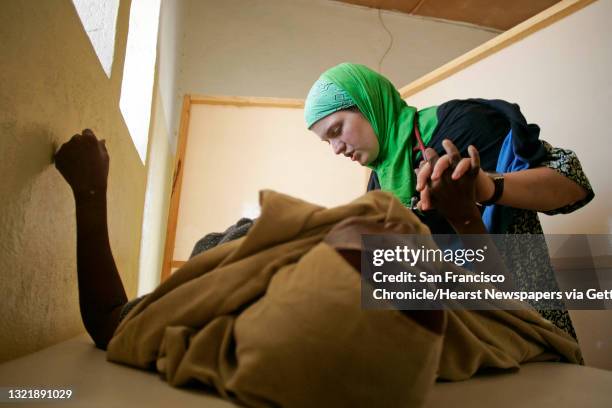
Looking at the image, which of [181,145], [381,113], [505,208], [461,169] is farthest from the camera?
[181,145]

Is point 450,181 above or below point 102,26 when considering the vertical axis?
below

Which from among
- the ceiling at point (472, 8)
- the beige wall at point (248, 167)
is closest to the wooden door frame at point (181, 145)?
the beige wall at point (248, 167)

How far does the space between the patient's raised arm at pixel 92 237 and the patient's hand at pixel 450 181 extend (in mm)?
501

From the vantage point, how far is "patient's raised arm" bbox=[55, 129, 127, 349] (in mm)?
644

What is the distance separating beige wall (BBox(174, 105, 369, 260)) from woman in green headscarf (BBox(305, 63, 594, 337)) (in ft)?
2.49

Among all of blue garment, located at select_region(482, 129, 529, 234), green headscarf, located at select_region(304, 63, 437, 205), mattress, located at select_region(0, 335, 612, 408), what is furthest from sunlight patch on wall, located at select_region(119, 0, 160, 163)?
blue garment, located at select_region(482, 129, 529, 234)

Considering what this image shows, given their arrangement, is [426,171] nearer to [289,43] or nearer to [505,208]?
[505,208]

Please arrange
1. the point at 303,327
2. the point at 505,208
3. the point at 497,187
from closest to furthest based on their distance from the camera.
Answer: the point at 303,327, the point at 497,187, the point at 505,208

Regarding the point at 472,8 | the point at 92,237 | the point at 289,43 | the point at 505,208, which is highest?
the point at 472,8

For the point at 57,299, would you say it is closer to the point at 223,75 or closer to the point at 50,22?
the point at 50,22

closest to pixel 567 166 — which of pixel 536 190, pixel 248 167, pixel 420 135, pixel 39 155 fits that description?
pixel 536 190

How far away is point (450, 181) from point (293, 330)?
0.42 m

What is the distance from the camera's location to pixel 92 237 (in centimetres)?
69

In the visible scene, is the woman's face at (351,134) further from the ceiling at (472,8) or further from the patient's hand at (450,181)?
the ceiling at (472,8)
